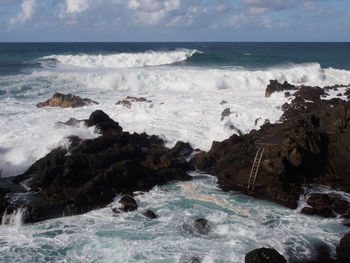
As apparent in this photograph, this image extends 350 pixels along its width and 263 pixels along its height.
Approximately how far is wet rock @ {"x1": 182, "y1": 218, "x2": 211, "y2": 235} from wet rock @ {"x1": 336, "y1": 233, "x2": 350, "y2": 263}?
3137mm

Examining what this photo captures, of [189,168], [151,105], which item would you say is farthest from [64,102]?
[189,168]

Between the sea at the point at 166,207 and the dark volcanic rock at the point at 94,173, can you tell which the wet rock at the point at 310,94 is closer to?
the sea at the point at 166,207

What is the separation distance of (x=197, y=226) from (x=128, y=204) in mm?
2323

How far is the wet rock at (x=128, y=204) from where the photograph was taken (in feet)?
33.9

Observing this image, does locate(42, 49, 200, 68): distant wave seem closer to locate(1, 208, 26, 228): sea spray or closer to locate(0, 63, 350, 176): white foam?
locate(0, 63, 350, 176): white foam

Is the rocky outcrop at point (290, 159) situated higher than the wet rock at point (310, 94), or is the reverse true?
the wet rock at point (310, 94)

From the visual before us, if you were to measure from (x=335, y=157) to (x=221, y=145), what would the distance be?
14.1 ft

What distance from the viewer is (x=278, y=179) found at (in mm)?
11445

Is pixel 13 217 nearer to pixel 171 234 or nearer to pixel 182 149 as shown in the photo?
pixel 171 234

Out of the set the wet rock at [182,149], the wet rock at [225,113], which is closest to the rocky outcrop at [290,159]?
the wet rock at [182,149]

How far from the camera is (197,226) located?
9.32 m

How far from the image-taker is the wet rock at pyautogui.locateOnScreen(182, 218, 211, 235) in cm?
916

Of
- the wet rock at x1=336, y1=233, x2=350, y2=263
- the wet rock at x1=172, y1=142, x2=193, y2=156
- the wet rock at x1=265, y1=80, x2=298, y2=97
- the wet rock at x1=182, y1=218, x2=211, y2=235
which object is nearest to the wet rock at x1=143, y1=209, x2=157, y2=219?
the wet rock at x1=182, y1=218, x2=211, y2=235

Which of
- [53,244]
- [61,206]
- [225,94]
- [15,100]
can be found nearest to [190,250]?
[53,244]
